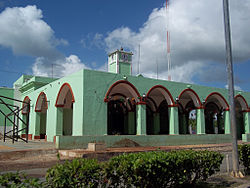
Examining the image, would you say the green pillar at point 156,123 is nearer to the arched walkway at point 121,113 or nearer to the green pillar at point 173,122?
the arched walkway at point 121,113

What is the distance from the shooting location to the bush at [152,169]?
14.0 ft

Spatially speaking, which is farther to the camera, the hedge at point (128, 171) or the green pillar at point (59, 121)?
the green pillar at point (59, 121)

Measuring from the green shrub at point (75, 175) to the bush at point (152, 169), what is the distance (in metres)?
0.25

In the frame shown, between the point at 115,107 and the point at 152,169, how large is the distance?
56.9 feet

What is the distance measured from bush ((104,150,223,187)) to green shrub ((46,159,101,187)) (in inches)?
9.7

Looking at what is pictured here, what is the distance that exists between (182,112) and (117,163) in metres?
21.3

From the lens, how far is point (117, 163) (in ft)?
14.4

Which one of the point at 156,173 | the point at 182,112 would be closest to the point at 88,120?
the point at 156,173

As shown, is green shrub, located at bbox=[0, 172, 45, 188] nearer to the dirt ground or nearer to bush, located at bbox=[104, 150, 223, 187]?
the dirt ground

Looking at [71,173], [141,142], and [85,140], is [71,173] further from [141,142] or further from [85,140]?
[141,142]

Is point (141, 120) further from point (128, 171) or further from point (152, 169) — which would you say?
point (128, 171)

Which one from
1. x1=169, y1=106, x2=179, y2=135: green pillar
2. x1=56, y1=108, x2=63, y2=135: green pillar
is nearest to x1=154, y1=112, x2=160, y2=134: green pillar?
x1=169, y1=106, x2=179, y2=135: green pillar

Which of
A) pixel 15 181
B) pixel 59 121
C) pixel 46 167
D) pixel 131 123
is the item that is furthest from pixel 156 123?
pixel 15 181

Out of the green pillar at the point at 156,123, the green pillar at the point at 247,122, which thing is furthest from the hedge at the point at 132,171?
the green pillar at the point at 247,122
